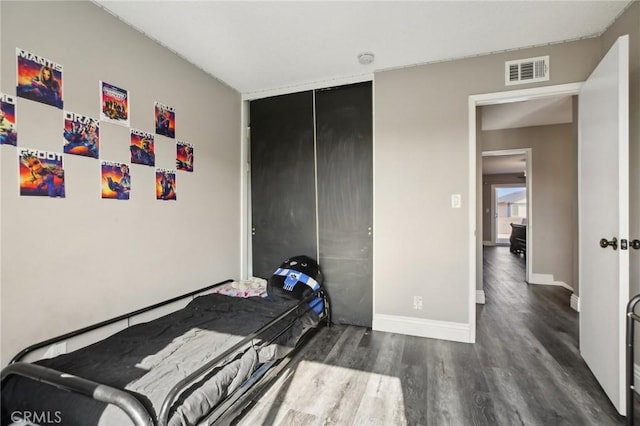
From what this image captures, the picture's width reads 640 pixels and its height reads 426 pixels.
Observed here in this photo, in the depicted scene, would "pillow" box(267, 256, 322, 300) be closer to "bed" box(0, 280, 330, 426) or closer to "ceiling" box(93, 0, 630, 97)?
"bed" box(0, 280, 330, 426)

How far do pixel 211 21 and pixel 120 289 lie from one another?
212 centimetres

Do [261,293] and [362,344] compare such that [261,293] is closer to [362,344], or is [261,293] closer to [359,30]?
[362,344]

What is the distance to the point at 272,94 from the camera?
3371 mm

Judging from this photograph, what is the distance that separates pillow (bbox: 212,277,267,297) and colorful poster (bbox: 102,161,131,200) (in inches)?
51.6

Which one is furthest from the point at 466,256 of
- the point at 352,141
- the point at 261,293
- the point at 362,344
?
the point at 261,293

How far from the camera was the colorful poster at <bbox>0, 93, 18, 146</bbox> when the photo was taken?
4.99 feet

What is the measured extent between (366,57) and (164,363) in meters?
2.84

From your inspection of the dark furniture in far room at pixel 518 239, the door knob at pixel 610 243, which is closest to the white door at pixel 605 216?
the door knob at pixel 610 243

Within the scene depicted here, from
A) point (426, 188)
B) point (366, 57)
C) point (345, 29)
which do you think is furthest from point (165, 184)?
point (426, 188)

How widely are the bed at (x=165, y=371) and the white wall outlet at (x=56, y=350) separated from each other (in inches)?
2.8

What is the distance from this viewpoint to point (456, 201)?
2.67m

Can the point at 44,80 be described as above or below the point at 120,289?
above

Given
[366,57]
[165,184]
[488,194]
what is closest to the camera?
[165,184]

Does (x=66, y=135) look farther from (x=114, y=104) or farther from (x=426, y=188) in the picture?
(x=426, y=188)
